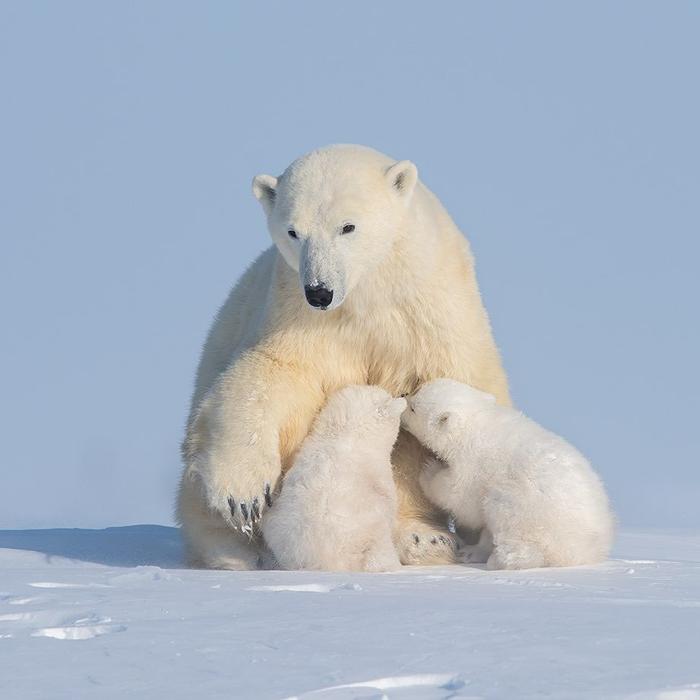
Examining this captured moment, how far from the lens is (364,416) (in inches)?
231

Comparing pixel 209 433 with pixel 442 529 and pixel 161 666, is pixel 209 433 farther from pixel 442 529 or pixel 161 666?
pixel 161 666

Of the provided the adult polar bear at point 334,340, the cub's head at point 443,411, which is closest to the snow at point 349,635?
the adult polar bear at point 334,340

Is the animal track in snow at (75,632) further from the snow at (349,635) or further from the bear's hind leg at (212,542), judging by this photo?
the bear's hind leg at (212,542)

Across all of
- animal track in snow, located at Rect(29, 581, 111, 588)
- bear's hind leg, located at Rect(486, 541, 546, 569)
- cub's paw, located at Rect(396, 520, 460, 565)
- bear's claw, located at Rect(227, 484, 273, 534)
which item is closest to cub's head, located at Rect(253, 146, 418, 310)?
bear's claw, located at Rect(227, 484, 273, 534)

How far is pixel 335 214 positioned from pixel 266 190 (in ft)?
1.74

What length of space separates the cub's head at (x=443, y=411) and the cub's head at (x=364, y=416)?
100 mm

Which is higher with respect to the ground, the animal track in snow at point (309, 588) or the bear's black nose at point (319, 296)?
the bear's black nose at point (319, 296)

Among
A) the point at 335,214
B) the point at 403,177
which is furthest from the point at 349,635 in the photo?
the point at 403,177

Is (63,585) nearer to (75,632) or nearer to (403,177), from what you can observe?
(75,632)

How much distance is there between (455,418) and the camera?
586 centimetres

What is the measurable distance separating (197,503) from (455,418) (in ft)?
4.38

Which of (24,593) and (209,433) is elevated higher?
(209,433)

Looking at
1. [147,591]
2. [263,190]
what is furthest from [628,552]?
[147,591]

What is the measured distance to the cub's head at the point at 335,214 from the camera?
18.2ft
